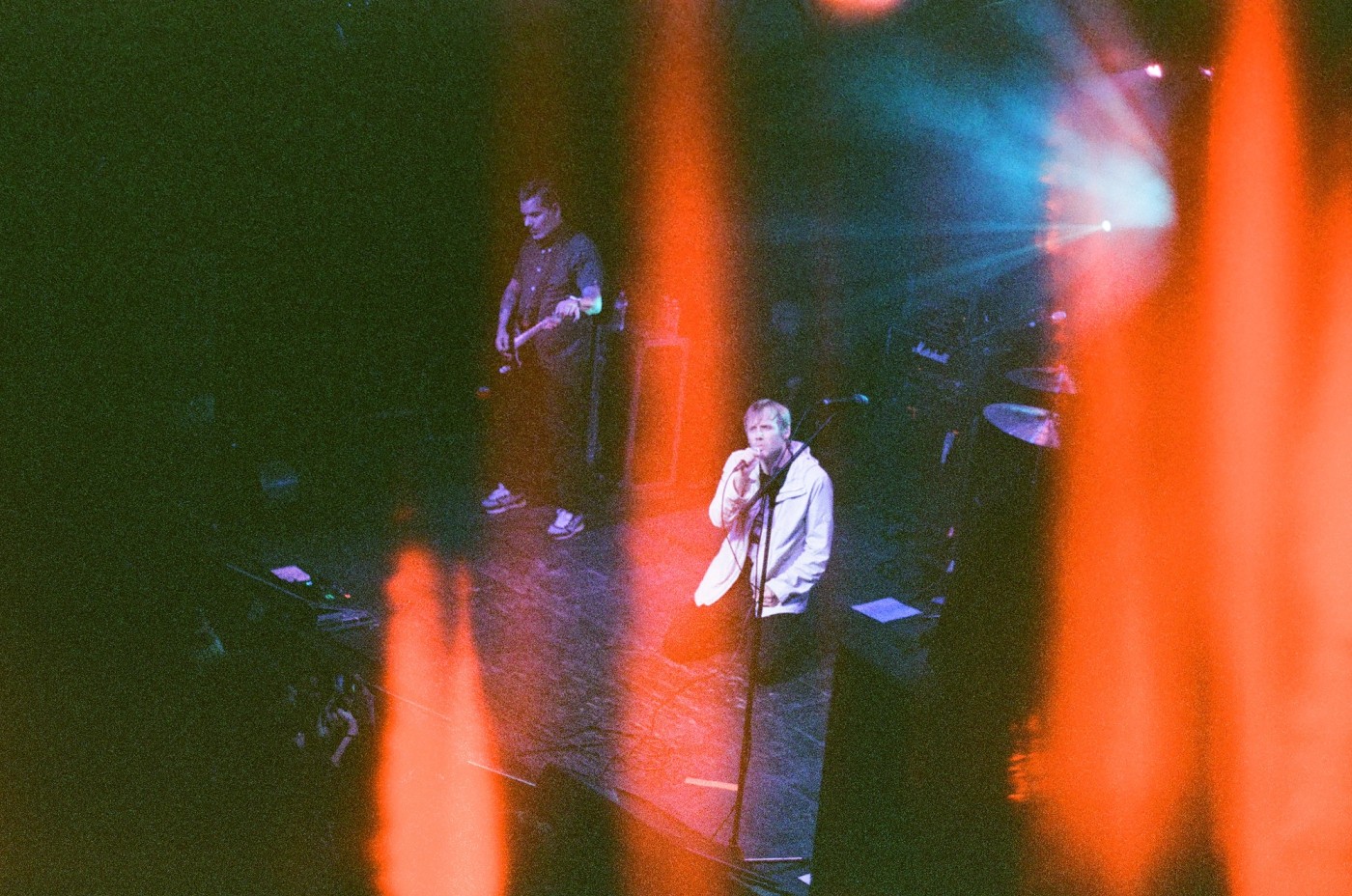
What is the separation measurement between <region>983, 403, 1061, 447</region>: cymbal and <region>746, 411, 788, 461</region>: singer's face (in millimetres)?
1094

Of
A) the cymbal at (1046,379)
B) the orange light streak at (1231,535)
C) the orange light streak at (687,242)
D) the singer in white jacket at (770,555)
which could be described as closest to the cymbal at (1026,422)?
the cymbal at (1046,379)

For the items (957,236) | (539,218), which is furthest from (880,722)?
(957,236)

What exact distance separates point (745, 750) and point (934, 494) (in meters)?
3.82

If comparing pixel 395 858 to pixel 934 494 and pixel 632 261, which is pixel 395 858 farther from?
pixel 632 261

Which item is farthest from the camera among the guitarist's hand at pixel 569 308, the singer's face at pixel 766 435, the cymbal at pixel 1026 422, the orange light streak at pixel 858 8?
the orange light streak at pixel 858 8

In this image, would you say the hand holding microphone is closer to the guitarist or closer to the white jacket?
the white jacket

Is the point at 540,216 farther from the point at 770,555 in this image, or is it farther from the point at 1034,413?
the point at 1034,413

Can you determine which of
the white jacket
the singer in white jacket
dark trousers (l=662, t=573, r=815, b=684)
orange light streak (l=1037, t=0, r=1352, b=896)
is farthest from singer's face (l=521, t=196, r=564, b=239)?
orange light streak (l=1037, t=0, r=1352, b=896)

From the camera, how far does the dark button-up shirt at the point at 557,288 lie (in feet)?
20.0

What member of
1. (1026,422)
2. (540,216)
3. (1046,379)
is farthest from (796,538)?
(540,216)

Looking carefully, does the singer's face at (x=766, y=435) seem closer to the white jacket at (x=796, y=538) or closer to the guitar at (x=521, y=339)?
the white jacket at (x=796, y=538)

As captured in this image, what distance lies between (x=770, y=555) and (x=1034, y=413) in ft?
5.01

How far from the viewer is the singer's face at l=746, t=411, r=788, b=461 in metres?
4.72

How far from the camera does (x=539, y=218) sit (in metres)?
5.99
